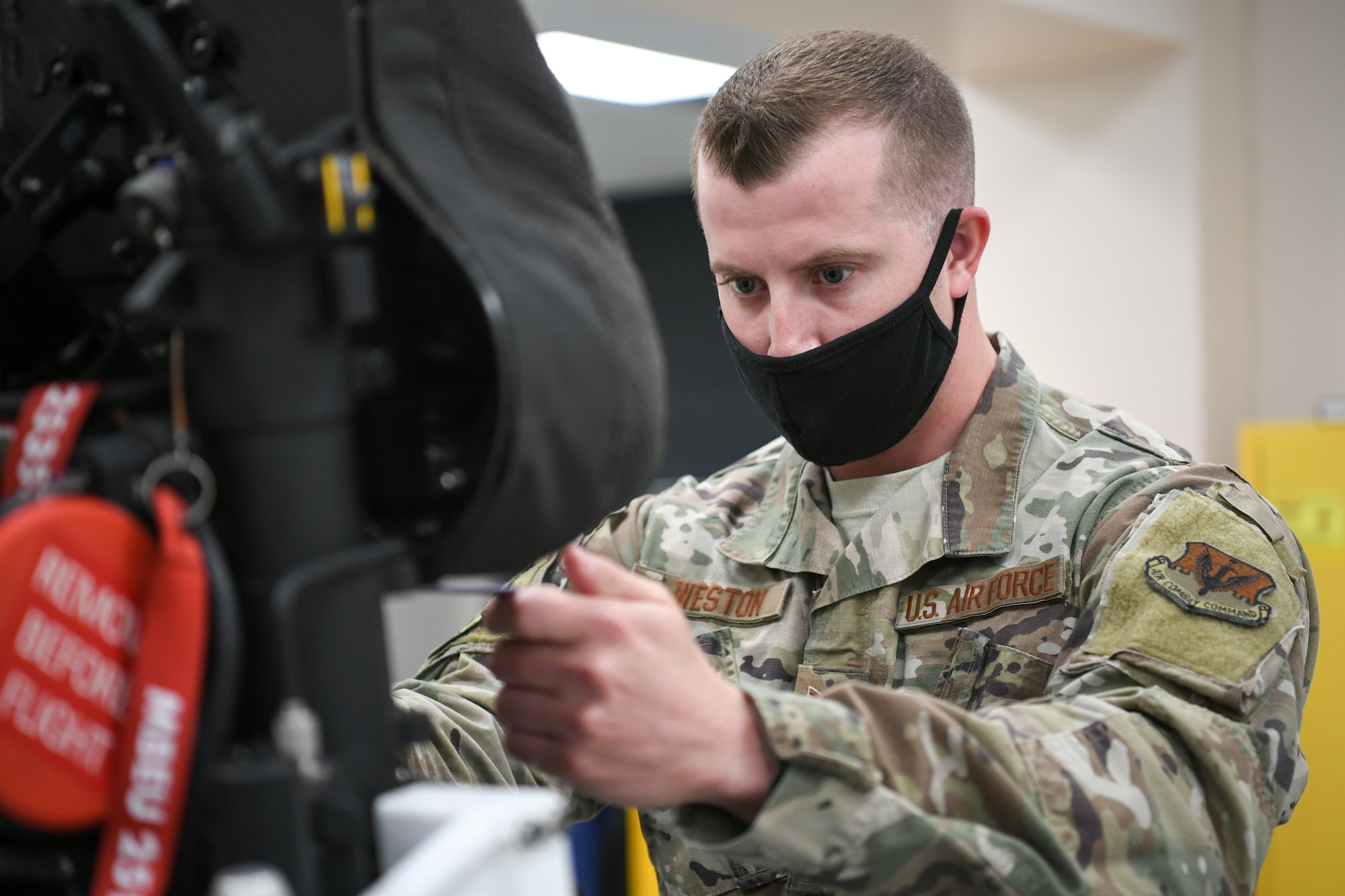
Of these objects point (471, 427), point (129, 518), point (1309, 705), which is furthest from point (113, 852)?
point (1309, 705)

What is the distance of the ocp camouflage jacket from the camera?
847 millimetres

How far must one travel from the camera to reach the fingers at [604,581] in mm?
716

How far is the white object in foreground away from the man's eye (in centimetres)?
94

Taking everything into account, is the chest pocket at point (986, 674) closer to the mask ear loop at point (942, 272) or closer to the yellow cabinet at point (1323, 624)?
the mask ear loop at point (942, 272)

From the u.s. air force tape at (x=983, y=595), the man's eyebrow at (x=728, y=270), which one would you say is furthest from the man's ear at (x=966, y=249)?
the u.s. air force tape at (x=983, y=595)

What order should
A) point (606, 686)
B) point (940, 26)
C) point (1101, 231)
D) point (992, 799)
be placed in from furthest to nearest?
point (1101, 231), point (940, 26), point (992, 799), point (606, 686)

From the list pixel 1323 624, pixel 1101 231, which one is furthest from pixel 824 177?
pixel 1101 231

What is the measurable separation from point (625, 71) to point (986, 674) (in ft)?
10.1

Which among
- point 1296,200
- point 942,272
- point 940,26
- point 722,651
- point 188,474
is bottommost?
point 1296,200

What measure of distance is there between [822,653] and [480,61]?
3.23 feet

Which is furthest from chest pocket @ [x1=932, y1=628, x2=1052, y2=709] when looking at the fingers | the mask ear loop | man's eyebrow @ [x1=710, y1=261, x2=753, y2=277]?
the fingers

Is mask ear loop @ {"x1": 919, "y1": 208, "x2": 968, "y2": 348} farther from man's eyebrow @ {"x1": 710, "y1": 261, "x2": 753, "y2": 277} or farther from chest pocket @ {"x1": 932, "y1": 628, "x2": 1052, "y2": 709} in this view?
chest pocket @ {"x1": 932, "y1": 628, "x2": 1052, "y2": 709}

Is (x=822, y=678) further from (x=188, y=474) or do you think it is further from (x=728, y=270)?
(x=188, y=474)

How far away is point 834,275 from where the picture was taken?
1462 mm
